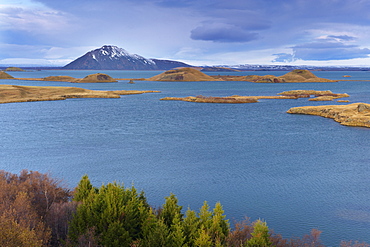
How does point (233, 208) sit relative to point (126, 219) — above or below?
below

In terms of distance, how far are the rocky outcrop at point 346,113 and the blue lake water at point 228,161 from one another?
123 inches

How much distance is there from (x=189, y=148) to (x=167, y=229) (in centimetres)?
3512

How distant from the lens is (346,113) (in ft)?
300

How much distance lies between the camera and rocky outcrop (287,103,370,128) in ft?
271

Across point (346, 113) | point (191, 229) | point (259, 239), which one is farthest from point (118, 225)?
point (346, 113)

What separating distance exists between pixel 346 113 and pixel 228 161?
53.2 metres

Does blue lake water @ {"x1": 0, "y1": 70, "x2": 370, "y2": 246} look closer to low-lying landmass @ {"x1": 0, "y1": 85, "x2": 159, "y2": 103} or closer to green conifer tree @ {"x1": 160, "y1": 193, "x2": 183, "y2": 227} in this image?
green conifer tree @ {"x1": 160, "y1": 193, "x2": 183, "y2": 227}

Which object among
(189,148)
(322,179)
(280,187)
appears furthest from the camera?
(189,148)

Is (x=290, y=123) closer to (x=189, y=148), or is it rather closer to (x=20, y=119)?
(x=189, y=148)

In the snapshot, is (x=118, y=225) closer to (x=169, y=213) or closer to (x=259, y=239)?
(x=169, y=213)

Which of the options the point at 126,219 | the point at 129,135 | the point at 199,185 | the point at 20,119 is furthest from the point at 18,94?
the point at 126,219

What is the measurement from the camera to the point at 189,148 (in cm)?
5981

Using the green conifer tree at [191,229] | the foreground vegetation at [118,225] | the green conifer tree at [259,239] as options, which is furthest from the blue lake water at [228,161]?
the green conifer tree at [191,229]

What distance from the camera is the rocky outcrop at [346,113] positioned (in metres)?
82.5
